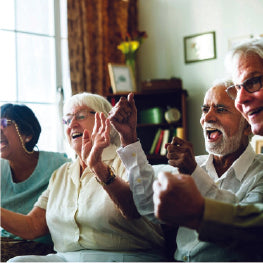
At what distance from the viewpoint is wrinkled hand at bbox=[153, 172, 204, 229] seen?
96 centimetres

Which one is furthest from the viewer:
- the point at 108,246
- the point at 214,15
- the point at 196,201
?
the point at 214,15

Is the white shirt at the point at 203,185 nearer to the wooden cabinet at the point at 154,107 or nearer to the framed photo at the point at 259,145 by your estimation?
the framed photo at the point at 259,145

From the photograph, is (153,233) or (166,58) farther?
(166,58)

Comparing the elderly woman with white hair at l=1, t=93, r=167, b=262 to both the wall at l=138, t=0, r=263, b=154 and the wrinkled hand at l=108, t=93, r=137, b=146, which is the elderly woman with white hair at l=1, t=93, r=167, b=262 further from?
the wall at l=138, t=0, r=263, b=154

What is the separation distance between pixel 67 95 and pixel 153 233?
2473 millimetres

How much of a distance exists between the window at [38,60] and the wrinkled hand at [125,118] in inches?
91.5

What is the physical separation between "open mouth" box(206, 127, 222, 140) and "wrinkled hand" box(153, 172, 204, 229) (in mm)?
598

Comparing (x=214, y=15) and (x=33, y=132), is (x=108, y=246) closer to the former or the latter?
(x=33, y=132)

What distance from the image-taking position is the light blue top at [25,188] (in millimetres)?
2213

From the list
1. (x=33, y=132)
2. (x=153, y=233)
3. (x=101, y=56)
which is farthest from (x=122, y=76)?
(x=153, y=233)

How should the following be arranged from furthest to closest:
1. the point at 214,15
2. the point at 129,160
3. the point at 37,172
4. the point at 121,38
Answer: the point at 121,38 < the point at 214,15 < the point at 37,172 < the point at 129,160

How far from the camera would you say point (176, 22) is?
4.20 metres

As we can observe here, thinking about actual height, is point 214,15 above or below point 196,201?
above

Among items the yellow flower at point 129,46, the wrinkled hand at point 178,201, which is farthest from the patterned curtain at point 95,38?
the wrinkled hand at point 178,201
